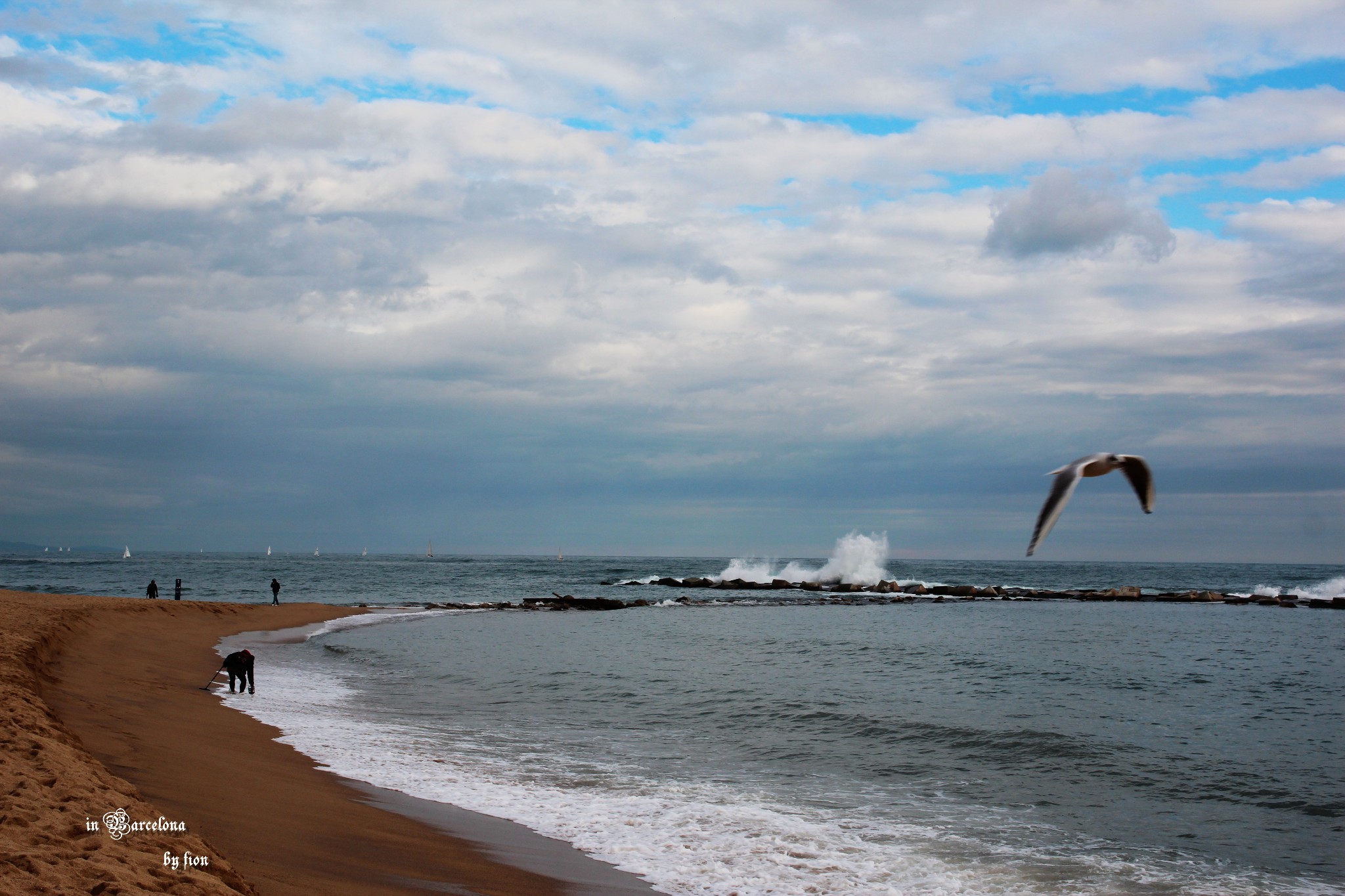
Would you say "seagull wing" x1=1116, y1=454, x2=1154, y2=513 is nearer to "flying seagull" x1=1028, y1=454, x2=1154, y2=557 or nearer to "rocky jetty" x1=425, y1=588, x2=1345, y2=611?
"flying seagull" x1=1028, y1=454, x2=1154, y2=557

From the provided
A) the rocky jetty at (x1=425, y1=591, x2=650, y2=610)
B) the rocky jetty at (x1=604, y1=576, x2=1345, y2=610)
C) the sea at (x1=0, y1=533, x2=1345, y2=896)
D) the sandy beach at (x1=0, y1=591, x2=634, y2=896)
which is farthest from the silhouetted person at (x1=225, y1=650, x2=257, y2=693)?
the rocky jetty at (x1=604, y1=576, x2=1345, y2=610)

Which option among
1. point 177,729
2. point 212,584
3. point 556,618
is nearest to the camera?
point 177,729

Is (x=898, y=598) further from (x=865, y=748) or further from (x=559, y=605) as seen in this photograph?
(x=865, y=748)

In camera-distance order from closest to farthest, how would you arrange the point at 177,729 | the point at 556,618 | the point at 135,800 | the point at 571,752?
the point at 135,800
the point at 177,729
the point at 571,752
the point at 556,618

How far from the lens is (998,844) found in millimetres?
9203

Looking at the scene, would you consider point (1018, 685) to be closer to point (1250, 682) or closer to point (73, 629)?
point (1250, 682)

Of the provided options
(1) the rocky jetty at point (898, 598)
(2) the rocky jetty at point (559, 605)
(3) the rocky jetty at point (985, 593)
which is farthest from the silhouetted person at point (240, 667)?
(3) the rocky jetty at point (985, 593)

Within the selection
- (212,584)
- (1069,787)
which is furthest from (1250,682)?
(212,584)

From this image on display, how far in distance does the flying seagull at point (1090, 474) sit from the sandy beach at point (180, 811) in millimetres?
5161

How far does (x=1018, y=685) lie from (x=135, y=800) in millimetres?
19469

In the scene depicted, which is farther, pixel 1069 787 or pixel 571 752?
pixel 571 752

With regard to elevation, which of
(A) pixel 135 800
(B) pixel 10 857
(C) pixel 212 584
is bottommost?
(C) pixel 212 584

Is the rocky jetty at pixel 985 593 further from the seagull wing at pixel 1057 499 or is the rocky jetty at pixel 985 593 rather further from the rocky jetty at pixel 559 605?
the seagull wing at pixel 1057 499

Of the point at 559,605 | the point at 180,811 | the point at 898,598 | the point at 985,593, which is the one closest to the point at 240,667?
the point at 180,811
